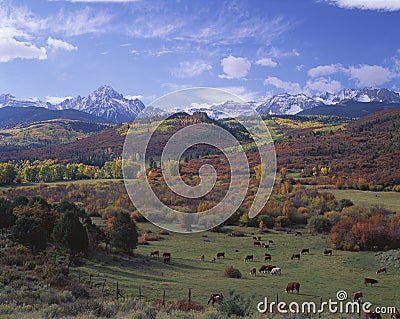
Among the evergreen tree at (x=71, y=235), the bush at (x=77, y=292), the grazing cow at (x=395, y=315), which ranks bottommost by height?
the grazing cow at (x=395, y=315)

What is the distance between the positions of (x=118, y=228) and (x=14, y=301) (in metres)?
24.6

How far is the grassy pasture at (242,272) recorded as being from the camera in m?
24.3

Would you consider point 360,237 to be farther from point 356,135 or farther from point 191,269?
point 356,135

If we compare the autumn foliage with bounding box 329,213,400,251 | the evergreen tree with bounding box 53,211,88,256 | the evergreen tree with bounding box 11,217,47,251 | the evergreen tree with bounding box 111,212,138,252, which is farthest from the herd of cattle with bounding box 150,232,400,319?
the evergreen tree with bounding box 11,217,47,251

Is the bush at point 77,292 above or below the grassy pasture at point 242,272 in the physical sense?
above

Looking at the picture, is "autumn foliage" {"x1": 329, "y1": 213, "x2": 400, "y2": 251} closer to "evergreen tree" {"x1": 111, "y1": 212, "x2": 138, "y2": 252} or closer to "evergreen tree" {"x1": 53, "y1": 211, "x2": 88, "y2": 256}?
"evergreen tree" {"x1": 111, "y1": 212, "x2": 138, "y2": 252}

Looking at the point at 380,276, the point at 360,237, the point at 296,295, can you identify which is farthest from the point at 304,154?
the point at 296,295

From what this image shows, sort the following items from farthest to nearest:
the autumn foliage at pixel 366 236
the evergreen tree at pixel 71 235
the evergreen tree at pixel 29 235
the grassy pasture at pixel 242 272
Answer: the autumn foliage at pixel 366 236, the evergreen tree at pixel 71 235, the evergreen tree at pixel 29 235, the grassy pasture at pixel 242 272

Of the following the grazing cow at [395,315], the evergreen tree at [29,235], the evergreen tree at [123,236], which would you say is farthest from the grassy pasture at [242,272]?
the grazing cow at [395,315]

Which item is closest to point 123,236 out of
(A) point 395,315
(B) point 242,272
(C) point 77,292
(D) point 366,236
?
(B) point 242,272

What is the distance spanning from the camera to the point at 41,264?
27.0 meters

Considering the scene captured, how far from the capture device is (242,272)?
34.4m

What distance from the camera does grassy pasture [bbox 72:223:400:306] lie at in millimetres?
24266

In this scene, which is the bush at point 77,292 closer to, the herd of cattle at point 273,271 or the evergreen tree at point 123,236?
the herd of cattle at point 273,271
